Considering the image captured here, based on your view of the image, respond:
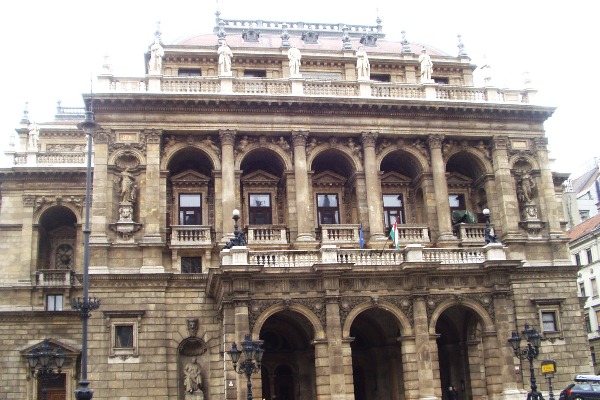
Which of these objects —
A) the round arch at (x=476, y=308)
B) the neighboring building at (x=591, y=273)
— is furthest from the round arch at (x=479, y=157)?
the neighboring building at (x=591, y=273)

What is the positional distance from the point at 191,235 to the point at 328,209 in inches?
323

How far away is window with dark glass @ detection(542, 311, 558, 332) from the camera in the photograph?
37750 millimetres

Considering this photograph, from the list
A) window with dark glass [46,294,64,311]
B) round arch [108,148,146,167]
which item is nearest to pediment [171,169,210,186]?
round arch [108,148,146,167]

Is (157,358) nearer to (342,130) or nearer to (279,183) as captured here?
(279,183)

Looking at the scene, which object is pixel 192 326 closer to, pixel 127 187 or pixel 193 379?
pixel 193 379

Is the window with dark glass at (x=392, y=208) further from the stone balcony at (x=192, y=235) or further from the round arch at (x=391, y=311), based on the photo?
the stone balcony at (x=192, y=235)

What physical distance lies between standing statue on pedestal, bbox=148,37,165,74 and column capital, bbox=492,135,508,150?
19437 mm

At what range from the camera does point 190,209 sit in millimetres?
39000

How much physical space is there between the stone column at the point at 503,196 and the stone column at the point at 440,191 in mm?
2930

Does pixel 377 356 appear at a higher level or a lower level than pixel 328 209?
lower

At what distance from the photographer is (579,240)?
6762 centimetres

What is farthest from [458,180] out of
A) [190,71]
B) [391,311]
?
[190,71]

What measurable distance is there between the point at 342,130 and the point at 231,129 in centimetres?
620

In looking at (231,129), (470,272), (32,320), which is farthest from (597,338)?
(32,320)
